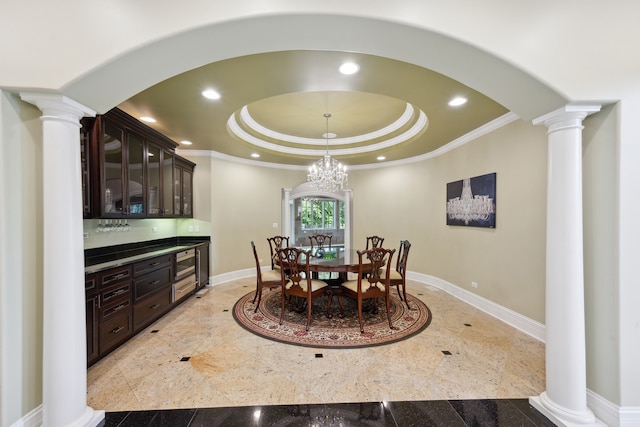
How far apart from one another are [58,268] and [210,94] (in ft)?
6.62

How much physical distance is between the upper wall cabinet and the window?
6887 mm

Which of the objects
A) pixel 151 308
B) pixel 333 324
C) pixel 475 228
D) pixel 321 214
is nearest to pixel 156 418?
pixel 151 308

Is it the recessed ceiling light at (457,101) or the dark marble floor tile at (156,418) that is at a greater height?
the recessed ceiling light at (457,101)

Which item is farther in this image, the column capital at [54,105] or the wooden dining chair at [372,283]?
the wooden dining chair at [372,283]

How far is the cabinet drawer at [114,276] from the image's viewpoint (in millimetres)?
2323

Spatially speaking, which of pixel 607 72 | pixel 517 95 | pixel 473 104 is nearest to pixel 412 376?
pixel 517 95

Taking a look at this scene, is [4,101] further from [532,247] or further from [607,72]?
[532,247]

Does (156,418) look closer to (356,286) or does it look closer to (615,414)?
(356,286)

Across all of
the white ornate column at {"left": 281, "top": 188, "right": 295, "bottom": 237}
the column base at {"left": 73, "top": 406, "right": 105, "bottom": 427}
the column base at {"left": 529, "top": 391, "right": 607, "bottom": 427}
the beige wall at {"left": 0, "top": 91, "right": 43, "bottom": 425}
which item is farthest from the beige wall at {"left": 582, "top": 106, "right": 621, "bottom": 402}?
the white ornate column at {"left": 281, "top": 188, "right": 295, "bottom": 237}

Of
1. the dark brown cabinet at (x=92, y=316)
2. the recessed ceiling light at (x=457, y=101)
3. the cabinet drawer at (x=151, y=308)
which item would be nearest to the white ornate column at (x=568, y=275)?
the recessed ceiling light at (x=457, y=101)

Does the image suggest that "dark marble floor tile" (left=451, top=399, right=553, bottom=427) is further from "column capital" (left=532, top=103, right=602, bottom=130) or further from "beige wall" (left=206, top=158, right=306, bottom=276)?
"beige wall" (left=206, top=158, right=306, bottom=276)

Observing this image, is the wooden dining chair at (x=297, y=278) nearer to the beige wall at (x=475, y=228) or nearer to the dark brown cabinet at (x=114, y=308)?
the dark brown cabinet at (x=114, y=308)

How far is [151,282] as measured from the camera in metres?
3.05

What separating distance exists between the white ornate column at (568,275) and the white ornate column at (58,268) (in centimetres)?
323
